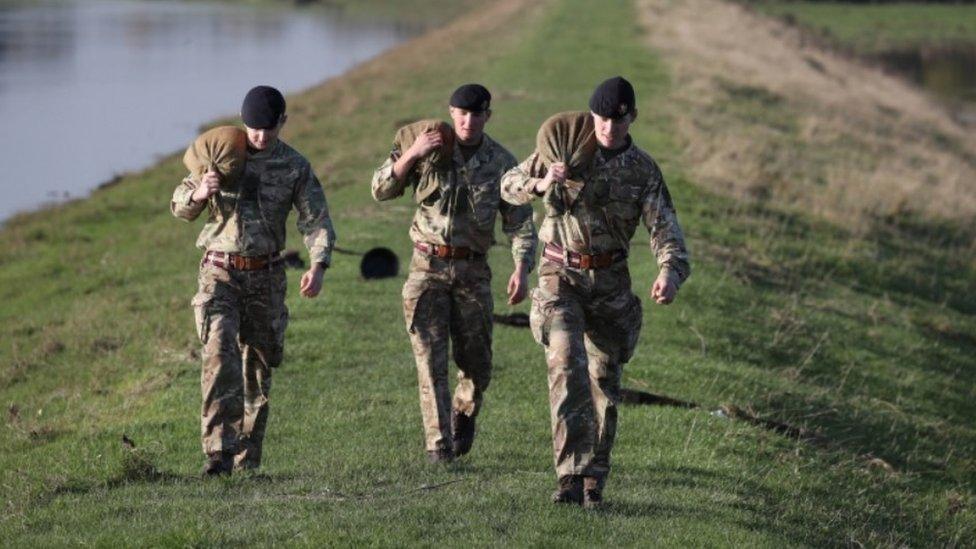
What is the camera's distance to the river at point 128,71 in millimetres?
37312

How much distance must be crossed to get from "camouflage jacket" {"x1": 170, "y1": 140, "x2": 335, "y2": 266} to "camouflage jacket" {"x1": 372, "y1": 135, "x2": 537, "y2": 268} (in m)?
0.42

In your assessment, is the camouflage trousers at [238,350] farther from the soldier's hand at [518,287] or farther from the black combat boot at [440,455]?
the soldier's hand at [518,287]

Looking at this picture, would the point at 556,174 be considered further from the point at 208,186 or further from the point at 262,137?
the point at 208,186

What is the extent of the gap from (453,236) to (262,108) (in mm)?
1365

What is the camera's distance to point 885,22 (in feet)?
287

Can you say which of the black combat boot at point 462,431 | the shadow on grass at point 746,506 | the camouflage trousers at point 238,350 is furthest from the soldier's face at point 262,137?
the shadow on grass at point 746,506

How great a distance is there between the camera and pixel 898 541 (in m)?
10.8

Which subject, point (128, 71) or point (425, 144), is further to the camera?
point (128, 71)

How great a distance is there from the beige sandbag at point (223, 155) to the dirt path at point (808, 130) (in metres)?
17.3

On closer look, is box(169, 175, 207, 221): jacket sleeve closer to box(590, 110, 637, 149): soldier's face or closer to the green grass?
box(590, 110, 637, 149): soldier's face

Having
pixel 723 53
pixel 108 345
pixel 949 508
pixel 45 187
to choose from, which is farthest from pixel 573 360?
pixel 723 53

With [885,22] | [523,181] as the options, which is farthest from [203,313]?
[885,22]

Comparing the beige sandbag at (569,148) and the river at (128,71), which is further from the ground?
the beige sandbag at (569,148)

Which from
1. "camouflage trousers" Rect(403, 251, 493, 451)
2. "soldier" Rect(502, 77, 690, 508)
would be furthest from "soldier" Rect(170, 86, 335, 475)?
"soldier" Rect(502, 77, 690, 508)
